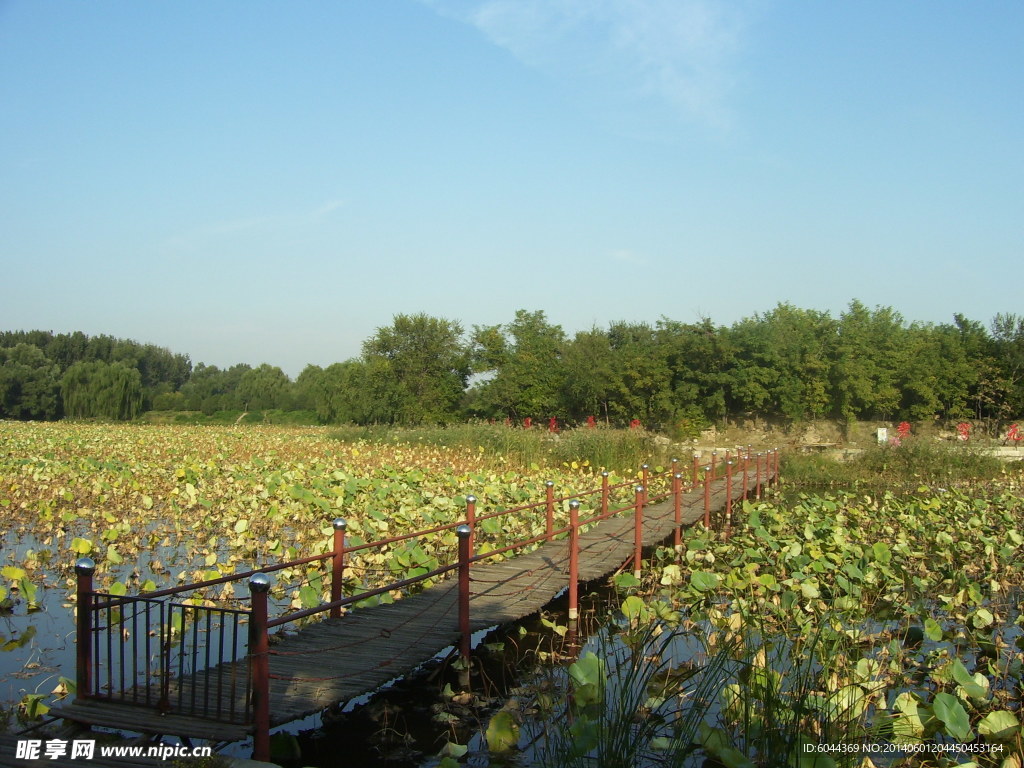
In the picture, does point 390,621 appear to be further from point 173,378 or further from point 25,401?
point 173,378

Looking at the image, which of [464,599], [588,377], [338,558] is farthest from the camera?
[588,377]

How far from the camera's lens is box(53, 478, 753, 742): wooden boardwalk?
4191mm

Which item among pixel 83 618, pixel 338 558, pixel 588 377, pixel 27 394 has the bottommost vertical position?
pixel 338 558

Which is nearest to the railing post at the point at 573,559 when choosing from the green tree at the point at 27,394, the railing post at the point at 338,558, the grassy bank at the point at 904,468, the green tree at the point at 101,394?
the railing post at the point at 338,558

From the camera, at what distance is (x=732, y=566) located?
30.6ft

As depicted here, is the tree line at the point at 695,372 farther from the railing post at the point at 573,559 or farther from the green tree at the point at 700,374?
the railing post at the point at 573,559

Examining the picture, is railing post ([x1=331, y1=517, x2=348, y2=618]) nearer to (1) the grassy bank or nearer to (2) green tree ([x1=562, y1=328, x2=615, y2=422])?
(1) the grassy bank

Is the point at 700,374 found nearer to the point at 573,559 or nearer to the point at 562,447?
the point at 562,447

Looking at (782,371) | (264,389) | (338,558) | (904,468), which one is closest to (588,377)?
(782,371)

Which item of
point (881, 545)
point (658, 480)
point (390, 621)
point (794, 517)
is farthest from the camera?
point (658, 480)

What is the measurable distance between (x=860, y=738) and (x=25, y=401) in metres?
61.3

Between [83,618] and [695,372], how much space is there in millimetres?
29217

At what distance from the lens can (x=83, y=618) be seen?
13.6ft

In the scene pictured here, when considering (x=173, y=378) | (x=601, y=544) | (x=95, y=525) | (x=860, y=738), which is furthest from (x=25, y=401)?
(x=860, y=738)
